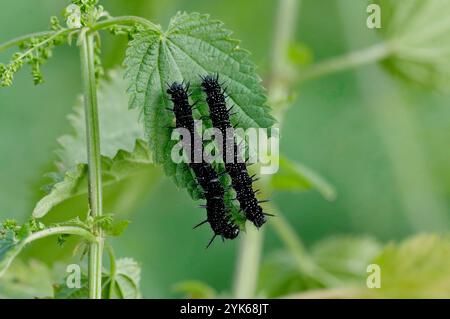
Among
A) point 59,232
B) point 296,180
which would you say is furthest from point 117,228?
point 296,180

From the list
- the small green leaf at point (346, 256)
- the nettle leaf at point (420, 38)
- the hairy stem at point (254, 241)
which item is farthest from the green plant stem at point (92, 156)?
the nettle leaf at point (420, 38)

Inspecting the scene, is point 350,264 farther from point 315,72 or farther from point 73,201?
point 73,201

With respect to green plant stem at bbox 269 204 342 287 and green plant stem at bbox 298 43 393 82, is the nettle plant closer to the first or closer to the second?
green plant stem at bbox 269 204 342 287

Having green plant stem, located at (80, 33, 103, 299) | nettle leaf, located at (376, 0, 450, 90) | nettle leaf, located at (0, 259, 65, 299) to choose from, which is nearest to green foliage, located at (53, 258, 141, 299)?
green plant stem, located at (80, 33, 103, 299)

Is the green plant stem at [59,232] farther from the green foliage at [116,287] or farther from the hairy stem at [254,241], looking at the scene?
the hairy stem at [254,241]
